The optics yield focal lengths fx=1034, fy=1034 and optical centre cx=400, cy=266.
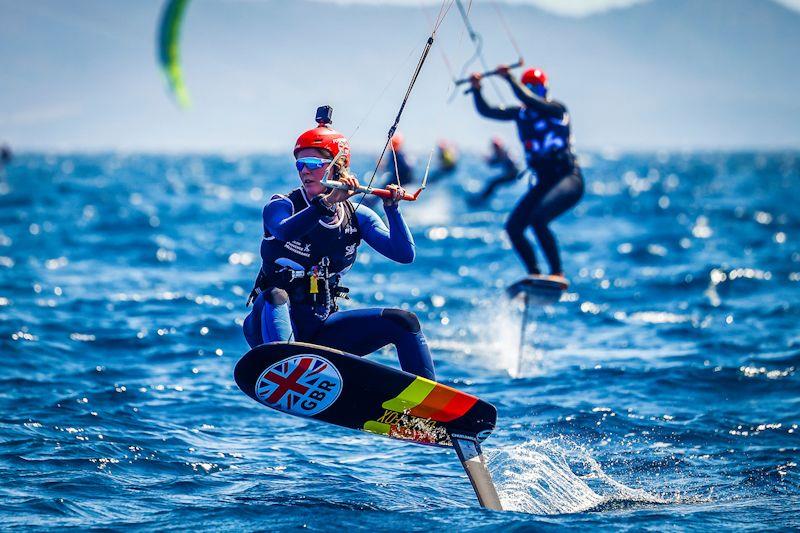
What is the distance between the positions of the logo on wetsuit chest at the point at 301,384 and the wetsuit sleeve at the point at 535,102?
496 centimetres

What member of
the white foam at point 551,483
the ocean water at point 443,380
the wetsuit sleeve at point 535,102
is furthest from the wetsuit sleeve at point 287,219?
the wetsuit sleeve at point 535,102

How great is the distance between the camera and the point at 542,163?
1090cm

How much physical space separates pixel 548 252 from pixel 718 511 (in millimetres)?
5387

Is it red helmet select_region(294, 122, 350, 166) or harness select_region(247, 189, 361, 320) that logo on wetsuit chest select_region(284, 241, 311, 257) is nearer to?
harness select_region(247, 189, 361, 320)

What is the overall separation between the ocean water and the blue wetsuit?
3.00 feet

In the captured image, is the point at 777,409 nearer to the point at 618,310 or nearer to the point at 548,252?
the point at 548,252

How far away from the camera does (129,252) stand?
19.6 meters

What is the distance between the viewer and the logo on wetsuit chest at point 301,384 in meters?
6.04

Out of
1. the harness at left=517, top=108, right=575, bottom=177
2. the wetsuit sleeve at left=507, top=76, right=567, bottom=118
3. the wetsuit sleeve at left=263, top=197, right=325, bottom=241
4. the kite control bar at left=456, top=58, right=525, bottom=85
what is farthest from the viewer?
the harness at left=517, top=108, right=575, bottom=177

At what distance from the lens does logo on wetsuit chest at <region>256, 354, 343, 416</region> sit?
604 cm

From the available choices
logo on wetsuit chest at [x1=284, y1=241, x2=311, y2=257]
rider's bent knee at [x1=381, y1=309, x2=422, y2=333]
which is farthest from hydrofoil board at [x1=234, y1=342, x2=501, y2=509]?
logo on wetsuit chest at [x1=284, y1=241, x2=311, y2=257]

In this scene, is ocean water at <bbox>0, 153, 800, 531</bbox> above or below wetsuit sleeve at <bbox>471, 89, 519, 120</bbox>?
below

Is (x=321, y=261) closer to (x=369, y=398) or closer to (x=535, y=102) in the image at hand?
(x=369, y=398)

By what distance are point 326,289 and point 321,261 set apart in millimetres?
205
